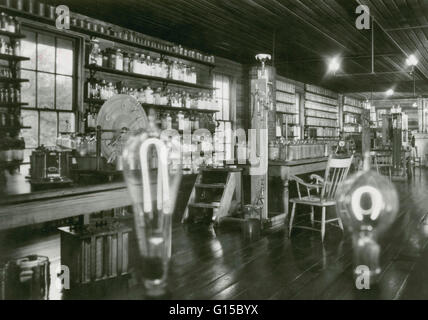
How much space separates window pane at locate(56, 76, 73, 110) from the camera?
232 inches

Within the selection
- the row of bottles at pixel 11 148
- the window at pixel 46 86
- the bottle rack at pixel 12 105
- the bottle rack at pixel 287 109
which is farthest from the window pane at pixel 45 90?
the bottle rack at pixel 287 109

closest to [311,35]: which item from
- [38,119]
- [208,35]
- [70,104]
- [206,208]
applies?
[208,35]

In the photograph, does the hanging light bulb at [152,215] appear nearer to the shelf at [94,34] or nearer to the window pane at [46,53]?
the shelf at [94,34]

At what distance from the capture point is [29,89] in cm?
548

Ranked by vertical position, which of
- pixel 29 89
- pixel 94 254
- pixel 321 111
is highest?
pixel 321 111

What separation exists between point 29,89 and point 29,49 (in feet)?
1.66

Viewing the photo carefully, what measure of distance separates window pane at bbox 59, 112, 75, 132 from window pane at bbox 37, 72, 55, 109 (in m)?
0.21

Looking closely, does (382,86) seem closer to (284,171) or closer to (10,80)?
(284,171)

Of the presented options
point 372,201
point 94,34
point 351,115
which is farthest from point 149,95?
point 351,115

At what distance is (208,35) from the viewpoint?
25.2 ft

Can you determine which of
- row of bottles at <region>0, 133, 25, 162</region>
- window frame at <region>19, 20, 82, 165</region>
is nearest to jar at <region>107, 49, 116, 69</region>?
window frame at <region>19, 20, 82, 165</region>

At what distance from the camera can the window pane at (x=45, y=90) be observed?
5.62m
